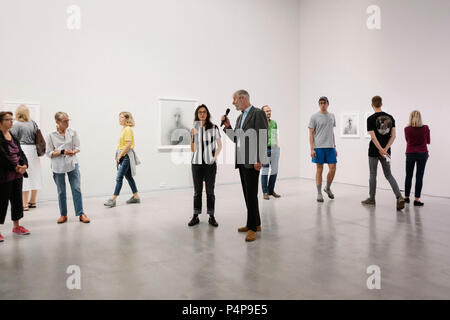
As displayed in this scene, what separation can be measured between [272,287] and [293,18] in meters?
10.8

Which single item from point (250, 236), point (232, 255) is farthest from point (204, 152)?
point (232, 255)

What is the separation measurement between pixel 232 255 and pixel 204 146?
194 cm

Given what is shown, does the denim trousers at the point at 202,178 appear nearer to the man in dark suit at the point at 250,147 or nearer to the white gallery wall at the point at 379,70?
the man in dark suit at the point at 250,147

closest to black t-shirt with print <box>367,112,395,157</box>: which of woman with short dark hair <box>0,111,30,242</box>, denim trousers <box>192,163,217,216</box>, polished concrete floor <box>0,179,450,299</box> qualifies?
polished concrete floor <box>0,179,450,299</box>

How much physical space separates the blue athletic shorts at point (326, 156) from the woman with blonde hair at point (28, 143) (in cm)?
574

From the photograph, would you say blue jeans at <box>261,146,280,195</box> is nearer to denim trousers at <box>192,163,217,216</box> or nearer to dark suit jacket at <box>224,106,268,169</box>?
denim trousers at <box>192,163,217,216</box>

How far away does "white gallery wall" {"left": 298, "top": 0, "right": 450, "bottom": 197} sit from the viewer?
835 cm

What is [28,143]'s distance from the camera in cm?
693

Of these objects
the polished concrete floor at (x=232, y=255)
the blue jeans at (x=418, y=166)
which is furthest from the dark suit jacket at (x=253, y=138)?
the blue jeans at (x=418, y=166)

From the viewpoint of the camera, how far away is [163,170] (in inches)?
384

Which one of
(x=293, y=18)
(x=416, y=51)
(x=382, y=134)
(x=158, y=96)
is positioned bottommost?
(x=382, y=134)

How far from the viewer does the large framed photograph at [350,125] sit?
10406mm
